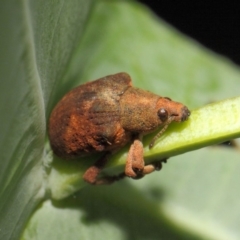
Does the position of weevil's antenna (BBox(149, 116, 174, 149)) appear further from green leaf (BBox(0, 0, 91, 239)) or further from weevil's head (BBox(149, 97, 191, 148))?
green leaf (BBox(0, 0, 91, 239))

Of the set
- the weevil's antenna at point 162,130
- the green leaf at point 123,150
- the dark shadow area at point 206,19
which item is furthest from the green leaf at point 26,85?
the dark shadow area at point 206,19

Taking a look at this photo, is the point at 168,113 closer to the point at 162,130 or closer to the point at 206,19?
the point at 162,130

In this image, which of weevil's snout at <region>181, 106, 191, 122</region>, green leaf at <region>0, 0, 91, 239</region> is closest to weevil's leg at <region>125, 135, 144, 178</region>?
weevil's snout at <region>181, 106, 191, 122</region>

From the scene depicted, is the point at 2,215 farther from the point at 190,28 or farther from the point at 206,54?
the point at 190,28

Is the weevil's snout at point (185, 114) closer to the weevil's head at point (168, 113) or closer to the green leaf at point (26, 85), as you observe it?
the weevil's head at point (168, 113)

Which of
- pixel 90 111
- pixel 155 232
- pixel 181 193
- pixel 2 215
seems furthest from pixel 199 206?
pixel 2 215

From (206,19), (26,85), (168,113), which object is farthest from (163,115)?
(206,19)

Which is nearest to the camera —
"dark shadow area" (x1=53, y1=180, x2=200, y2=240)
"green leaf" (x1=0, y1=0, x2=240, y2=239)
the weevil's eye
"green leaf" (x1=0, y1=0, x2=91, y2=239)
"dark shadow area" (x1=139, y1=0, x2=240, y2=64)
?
"green leaf" (x1=0, y1=0, x2=91, y2=239)

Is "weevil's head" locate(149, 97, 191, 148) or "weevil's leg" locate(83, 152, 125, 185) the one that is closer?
"weevil's head" locate(149, 97, 191, 148)

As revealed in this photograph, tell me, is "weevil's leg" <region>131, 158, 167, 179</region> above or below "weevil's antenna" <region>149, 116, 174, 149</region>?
below
